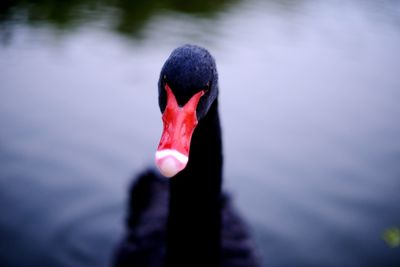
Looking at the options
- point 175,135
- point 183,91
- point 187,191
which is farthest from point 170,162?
point 187,191

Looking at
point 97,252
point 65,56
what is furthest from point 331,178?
point 65,56

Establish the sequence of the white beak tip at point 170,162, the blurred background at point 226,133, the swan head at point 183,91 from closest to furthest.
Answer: the white beak tip at point 170,162 → the swan head at point 183,91 → the blurred background at point 226,133

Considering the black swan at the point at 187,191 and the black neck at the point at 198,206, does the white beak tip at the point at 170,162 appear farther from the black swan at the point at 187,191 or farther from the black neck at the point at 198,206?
the black neck at the point at 198,206

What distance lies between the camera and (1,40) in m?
6.17

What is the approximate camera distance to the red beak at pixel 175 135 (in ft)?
3.43

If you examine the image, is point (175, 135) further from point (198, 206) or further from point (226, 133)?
point (226, 133)

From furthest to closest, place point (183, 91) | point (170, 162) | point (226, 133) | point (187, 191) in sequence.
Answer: point (226, 133) < point (187, 191) < point (183, 91) < point (170, 162)

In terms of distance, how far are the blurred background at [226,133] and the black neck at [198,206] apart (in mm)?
1473

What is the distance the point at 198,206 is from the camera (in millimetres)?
1836

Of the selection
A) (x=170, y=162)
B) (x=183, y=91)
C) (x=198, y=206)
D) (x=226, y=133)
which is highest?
(x=183, y=91)

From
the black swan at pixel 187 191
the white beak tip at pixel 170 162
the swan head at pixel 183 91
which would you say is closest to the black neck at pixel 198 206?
the black swan at pixel 187 191

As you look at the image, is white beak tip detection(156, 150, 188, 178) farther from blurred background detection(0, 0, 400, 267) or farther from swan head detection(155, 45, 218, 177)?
blurred background detection(0, 0, 400, 267)

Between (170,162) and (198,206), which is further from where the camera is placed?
(198,206)

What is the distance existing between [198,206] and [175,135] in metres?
0.78
